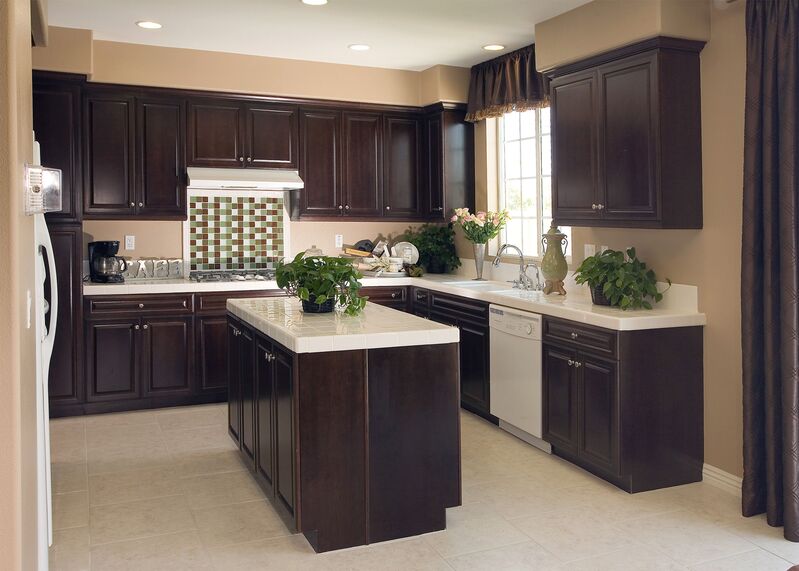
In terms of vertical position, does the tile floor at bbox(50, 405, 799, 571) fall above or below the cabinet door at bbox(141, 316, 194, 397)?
below

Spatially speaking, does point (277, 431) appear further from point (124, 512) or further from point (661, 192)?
point (661, 192)

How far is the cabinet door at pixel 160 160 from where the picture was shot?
5.49 m

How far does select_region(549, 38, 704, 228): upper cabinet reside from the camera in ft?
12.4

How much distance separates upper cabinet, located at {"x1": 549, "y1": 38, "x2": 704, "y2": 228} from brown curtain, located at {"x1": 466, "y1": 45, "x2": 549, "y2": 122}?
0.91 metres

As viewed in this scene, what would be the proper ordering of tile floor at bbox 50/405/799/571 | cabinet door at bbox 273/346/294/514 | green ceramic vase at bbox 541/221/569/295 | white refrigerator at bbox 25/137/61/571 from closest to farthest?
white refrigerator at bbox 25/137/61/571, tile floor at bbox 50/405/799/571, cabinet door at bbox 273/346/294/514, green ceramic vase at bbox 541/221/569/295

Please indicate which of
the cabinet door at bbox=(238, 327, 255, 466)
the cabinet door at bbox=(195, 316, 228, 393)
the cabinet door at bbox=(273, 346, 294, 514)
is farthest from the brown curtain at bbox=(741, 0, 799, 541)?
the cabinet door at bbox=(195, 316, 228, 393)

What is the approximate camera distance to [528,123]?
18.3 ft

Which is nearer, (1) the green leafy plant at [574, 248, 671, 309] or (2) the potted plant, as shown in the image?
(2) the potted plant

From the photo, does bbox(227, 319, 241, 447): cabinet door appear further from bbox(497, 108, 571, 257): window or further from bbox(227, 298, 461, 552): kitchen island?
bbox(497, 108, 571, 257): window

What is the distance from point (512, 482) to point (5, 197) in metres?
2.86

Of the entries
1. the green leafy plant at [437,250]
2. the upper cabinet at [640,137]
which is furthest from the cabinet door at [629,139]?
the green leafy plant at [437,250]

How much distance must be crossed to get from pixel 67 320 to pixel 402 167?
2.88 meters

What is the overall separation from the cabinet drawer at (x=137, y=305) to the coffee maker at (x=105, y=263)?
0.22m

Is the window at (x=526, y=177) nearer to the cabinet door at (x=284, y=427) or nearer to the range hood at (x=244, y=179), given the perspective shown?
the range hood at (x=244, y=179)
